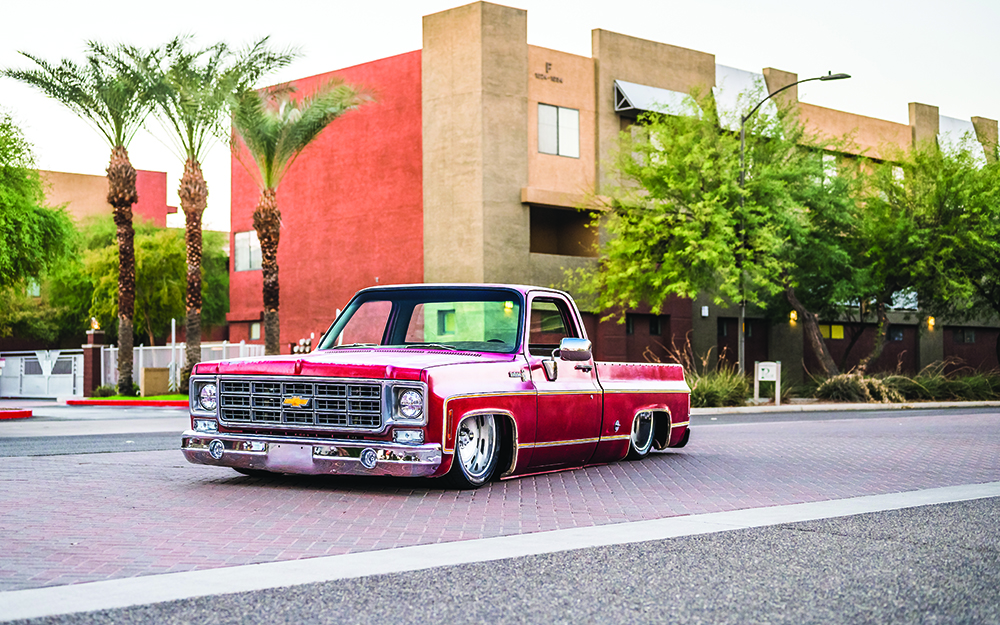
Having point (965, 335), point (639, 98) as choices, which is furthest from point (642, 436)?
point (965, 335)

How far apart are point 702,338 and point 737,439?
26.8 metres

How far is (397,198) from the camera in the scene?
128ft

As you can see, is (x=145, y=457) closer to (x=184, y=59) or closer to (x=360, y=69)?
(x=184, y=59)

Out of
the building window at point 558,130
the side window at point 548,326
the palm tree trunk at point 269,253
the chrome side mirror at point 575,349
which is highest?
the building window at point 558,130

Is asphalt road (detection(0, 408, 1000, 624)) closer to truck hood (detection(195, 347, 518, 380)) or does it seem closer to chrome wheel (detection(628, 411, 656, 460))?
truck hood (detection(195, 347, 518, 380))

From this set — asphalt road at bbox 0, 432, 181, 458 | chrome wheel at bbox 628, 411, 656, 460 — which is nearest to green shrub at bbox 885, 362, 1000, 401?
chrome wheel at bbox 628, 411, 656, 460

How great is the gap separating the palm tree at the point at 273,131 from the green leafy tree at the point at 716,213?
9284 millimetres

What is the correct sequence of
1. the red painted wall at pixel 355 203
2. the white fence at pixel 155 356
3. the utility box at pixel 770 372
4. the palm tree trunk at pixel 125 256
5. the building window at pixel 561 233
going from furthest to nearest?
the building window at pixel 561 233, the red painted wall at pixel 355 203, the white fence at pixel 155 356, the palm tree trunk at pixel 125 256, the utility box at pixel 770 372

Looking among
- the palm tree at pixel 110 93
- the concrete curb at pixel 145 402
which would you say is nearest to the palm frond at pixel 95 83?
the palm tree at pixel 110 93

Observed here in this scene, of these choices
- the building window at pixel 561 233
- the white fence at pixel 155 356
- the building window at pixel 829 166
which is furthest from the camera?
the building window at pixel 561 233

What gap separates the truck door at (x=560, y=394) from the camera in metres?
10.2

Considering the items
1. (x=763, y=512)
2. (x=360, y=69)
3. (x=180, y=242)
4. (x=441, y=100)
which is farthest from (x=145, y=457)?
(x=180, y=242)

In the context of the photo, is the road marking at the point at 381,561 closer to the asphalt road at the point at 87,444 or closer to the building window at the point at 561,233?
the asphalt road at the point at 87,444

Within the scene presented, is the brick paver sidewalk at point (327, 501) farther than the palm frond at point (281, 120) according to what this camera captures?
No
